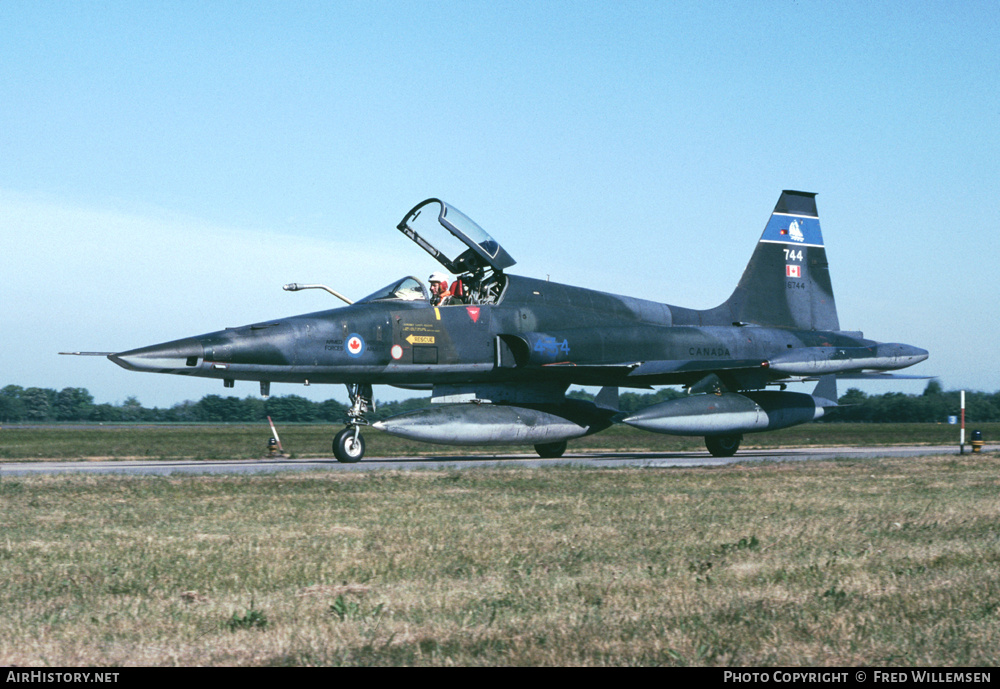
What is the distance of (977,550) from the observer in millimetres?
7906

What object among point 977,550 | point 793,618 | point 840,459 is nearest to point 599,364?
point 840,459

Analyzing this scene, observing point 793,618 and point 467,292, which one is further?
point 467,292

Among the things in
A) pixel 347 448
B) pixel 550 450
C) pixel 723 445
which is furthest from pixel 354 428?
pixel 723 445

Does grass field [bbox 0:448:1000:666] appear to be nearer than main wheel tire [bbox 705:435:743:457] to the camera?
Yes

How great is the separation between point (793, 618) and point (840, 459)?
1430cm

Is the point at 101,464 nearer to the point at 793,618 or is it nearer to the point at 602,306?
the point at 602,306

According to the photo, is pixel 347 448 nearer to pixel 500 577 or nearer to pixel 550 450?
pixel 550 450

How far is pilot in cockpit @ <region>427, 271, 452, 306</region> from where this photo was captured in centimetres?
2050

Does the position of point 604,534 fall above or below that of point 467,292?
below

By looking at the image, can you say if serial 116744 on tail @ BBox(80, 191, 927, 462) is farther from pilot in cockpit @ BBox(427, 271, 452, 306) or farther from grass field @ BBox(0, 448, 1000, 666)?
grass field @ BBox(0, 448, 1000, 666)

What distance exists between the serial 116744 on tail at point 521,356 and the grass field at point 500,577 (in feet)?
19.0

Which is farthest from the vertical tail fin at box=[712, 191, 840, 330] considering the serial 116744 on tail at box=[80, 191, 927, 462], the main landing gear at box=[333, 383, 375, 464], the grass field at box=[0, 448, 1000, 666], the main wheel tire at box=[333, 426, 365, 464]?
the grass field at box=[0, 448, 1000, 666]

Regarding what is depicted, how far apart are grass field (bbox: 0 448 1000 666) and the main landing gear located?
676 cm

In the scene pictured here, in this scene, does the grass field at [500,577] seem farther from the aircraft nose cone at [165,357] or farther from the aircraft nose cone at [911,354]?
the aircraft nose cone at [911,354]
